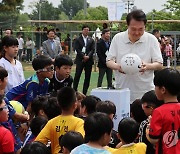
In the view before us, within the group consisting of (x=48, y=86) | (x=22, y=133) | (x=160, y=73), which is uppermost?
(x=160, y=73)

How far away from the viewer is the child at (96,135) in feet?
14.0

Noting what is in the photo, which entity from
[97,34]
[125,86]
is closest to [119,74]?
[125,86]

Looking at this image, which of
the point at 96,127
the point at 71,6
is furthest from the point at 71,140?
the point at 71,6

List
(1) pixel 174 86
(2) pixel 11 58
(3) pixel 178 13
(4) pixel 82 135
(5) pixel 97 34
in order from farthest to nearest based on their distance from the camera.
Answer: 1. (3) pixel 178 13
2. (5) pixel 97 34
3. (2) pixel 11 58
4. (4) pixel 82 135
5. (1) pixel 174 86

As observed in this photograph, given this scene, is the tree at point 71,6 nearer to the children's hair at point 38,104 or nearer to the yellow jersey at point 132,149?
the children's hair at point 38,104

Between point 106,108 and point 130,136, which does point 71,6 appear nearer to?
point 106,108

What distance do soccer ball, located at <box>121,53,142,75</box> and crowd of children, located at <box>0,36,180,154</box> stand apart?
648 millimetres

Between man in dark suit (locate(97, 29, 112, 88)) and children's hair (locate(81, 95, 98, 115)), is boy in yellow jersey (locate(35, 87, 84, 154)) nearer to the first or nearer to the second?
children's hair (locate(81, 95, 98, 115))

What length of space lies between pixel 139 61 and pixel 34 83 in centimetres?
157

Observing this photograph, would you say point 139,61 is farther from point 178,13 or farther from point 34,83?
point 178,13

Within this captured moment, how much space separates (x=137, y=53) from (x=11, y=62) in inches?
94.8

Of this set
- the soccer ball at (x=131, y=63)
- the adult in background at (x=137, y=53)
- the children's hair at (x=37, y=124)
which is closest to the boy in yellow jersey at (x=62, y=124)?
the children's hair at (x=37, y=124)

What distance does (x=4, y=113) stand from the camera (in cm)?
535

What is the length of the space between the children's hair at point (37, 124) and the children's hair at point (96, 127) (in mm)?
1449
